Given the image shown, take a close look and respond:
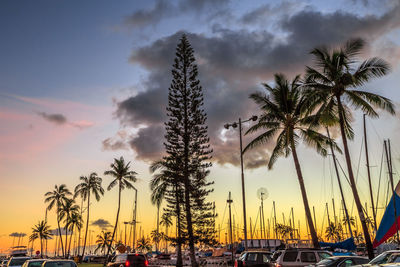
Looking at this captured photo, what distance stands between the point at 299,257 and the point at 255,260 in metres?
3.23

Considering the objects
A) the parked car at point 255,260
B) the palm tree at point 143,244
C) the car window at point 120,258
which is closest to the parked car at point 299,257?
the parked car at point 255,260

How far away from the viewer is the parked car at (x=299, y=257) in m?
17.8

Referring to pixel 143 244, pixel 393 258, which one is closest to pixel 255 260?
pixel 393 258

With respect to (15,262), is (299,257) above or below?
below

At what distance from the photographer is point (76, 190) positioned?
3017 inches

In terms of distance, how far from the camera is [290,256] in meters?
18.0

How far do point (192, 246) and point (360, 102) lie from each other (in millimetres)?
22188

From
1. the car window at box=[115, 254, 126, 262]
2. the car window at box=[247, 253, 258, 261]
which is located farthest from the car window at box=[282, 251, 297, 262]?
the car window at box=[115, 254, 126, 262]

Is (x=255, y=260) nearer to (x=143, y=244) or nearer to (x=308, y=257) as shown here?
(x=308, y=257)

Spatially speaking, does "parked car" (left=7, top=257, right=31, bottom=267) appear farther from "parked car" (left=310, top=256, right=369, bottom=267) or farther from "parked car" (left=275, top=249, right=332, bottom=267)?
"parked car" (left=310, top=256, right=369, bottom=267)

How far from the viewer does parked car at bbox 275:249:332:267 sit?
17.8 m

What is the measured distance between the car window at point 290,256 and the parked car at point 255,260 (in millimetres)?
2498

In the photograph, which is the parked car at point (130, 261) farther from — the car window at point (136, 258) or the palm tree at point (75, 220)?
the palm tree at point (75, 220)

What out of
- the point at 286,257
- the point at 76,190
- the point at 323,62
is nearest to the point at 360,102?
the point at 323,62
